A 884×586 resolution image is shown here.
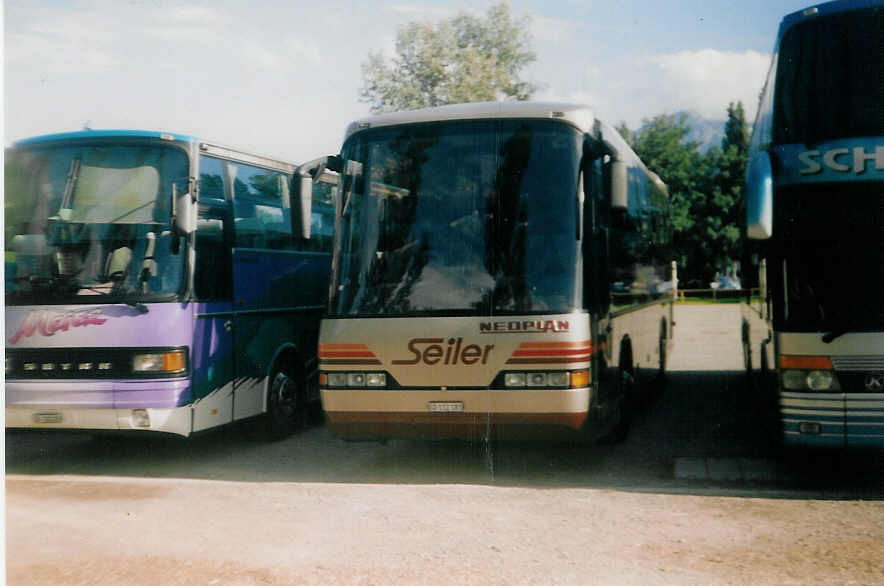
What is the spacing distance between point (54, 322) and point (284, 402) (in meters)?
2.91

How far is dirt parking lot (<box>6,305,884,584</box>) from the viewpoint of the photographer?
5879 mm

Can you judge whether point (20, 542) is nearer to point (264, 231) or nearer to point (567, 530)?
point (567, 530)

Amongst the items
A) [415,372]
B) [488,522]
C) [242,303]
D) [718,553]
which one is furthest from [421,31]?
[718,553]

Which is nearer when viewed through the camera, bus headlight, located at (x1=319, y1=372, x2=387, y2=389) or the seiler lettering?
the seiler lettering

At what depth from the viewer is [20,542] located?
6719 millimetres

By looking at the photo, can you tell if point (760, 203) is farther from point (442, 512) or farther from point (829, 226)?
point (442, 512)

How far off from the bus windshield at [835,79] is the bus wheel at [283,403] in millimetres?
5960

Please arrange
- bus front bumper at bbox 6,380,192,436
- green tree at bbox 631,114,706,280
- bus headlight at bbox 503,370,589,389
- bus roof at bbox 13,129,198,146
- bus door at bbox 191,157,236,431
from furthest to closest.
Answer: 1. green tree at bbox 631,114,706,280
2. bus door at bbox 191,157,236,431
3. bus roof at bbox 13,129,198,146
4. bus front bumper at bbox 6,380,192,436
5. bus headlight at bbox 503,370,589,389

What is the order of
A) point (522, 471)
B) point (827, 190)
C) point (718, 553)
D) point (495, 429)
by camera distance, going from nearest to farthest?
point (718, 553), point (827, 190), point (495, 429), point (522, 471)

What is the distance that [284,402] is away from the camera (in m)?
11.2

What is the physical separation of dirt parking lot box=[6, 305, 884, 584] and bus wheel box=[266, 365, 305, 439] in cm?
21

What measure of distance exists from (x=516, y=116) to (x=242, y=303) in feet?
12.2

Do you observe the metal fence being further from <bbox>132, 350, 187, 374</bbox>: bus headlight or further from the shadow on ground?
<bbox>132, 350, 187, 374</bbox>: bus headlight

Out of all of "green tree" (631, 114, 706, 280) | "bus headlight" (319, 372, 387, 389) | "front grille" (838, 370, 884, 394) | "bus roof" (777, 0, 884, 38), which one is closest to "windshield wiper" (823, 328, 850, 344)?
"front grille" (838, 370, 884, 394)
